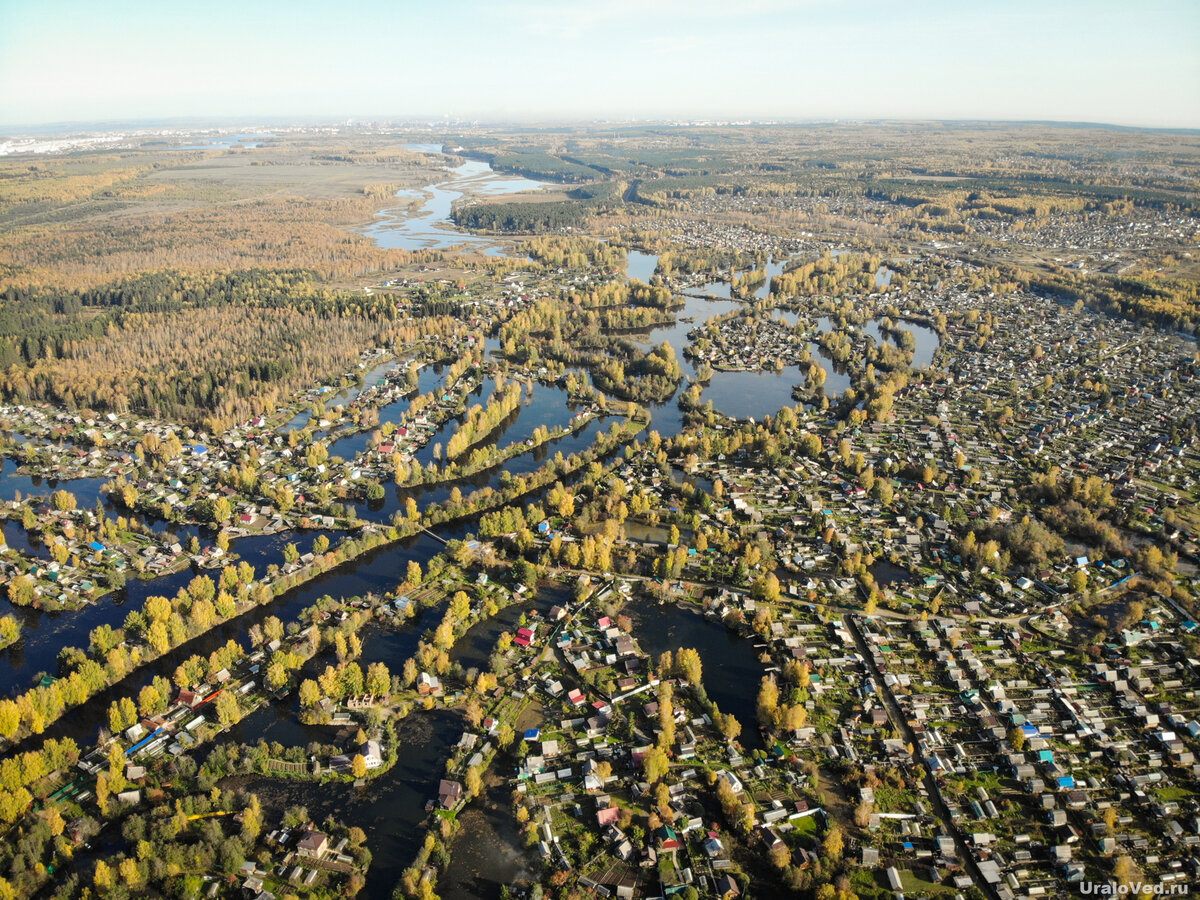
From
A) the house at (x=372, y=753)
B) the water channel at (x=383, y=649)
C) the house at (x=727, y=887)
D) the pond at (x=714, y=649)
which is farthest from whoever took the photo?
the pond at (x=714, y=649)

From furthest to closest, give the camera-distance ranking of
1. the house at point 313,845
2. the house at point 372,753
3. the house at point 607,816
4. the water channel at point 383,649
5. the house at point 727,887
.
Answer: the house at point 372,753 < the water channel at point 383,649 < the house at point 607,816 < the house at point 313,845 < the house at point 727,887

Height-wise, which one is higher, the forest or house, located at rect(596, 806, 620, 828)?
the forest

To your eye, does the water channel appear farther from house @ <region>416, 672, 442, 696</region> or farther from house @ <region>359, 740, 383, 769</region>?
house @ <region>416, 672, 442, 696</region>

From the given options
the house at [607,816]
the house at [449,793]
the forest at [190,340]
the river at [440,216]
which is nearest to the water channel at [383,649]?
the house at [449,793]

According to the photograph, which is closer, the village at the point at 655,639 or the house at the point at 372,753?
the village at the point at 655,639

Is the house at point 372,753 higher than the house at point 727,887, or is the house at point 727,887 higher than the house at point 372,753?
the house at point 372,753

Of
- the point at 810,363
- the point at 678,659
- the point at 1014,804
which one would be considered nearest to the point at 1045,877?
the point at 1014,804

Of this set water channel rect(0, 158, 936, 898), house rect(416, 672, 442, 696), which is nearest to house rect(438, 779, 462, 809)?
water channel rect(0, 158, 936, 898)

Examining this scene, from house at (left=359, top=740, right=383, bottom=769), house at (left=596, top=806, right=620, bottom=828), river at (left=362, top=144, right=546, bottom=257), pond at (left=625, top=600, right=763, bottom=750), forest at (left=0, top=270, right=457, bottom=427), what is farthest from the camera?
river at (left=362, top=144, right=546, bottom=257)

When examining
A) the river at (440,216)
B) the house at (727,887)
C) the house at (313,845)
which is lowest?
the house at (727,887)

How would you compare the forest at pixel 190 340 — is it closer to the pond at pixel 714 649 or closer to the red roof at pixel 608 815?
the pond at pixel 714 649
